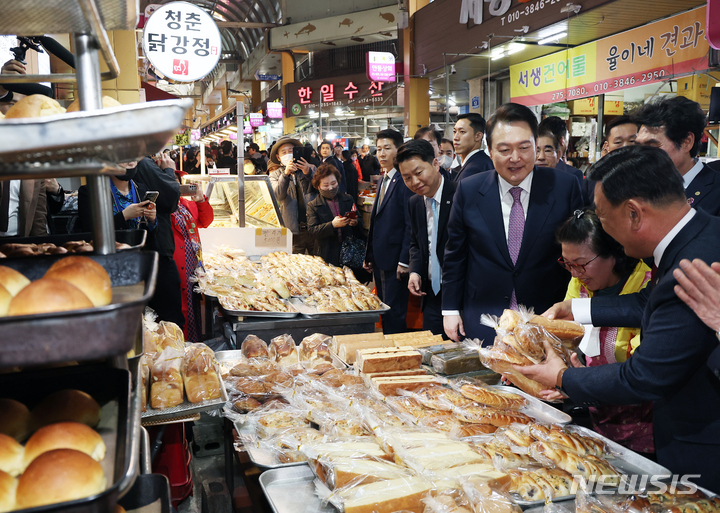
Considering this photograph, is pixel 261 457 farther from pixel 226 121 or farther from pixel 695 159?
pixel 226 121

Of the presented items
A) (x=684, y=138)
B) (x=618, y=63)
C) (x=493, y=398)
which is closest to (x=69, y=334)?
(x=493, y=398)

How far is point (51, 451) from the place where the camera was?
2.94 feet

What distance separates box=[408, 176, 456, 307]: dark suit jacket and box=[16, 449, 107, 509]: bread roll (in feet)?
10.8

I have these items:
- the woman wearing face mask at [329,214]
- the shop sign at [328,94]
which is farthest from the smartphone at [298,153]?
the shop sign at [328,94]

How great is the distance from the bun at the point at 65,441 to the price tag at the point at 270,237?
15.9ft

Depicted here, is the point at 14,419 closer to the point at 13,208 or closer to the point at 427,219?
the point at 13,208

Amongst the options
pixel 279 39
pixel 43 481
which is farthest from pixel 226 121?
pixel 279 39

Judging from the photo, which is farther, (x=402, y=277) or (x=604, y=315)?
(x=402, y=277)

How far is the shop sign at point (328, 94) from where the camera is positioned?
1986 cm

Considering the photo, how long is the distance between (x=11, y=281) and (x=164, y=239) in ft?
11.0

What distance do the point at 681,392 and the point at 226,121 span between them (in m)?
7.32

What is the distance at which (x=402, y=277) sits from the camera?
15.7 ft

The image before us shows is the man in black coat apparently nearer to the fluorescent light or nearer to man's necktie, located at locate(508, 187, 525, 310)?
man's necktie, located at locate(508, 187, 525, 310)

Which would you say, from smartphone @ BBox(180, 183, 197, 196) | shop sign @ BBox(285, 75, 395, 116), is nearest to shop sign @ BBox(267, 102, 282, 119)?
shop sign @ BBox(285, 75, 395, 116)
